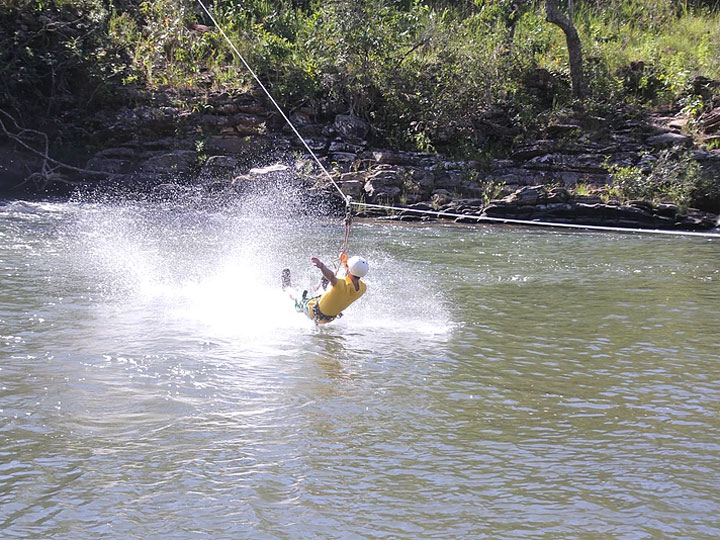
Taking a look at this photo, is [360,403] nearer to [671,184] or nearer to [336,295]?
[336,295]

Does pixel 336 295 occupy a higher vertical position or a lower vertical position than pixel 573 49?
lower

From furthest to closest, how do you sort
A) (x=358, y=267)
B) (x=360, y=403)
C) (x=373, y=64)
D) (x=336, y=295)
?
(x=373, y=64), (x=358, y=267), (x=336, y=295), (x=360, y=403)

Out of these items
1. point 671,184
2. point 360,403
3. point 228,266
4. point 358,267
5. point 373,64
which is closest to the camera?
point 360,403

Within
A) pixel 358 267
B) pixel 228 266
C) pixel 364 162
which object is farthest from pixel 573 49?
pixel 358 267

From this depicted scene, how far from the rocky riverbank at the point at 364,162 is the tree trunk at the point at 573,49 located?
1.42 m

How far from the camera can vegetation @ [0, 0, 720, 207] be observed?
73.6 ft

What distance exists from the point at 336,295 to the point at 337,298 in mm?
38

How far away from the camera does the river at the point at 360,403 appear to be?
15.9 feet

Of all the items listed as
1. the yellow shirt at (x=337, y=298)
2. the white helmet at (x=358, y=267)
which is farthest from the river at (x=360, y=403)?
the white helmet at (x=358, y=267)

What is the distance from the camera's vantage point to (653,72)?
2384cm

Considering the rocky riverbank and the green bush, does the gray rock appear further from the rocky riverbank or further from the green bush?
the green bush

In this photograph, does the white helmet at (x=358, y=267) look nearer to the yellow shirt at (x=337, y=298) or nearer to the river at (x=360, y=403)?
the yellow shirt at (x=337, y=298)

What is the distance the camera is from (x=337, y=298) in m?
9.17

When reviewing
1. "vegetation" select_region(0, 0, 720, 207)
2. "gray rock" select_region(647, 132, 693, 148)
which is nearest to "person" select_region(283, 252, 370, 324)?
"vegetation" select_region(0, 0, 720, 207)
